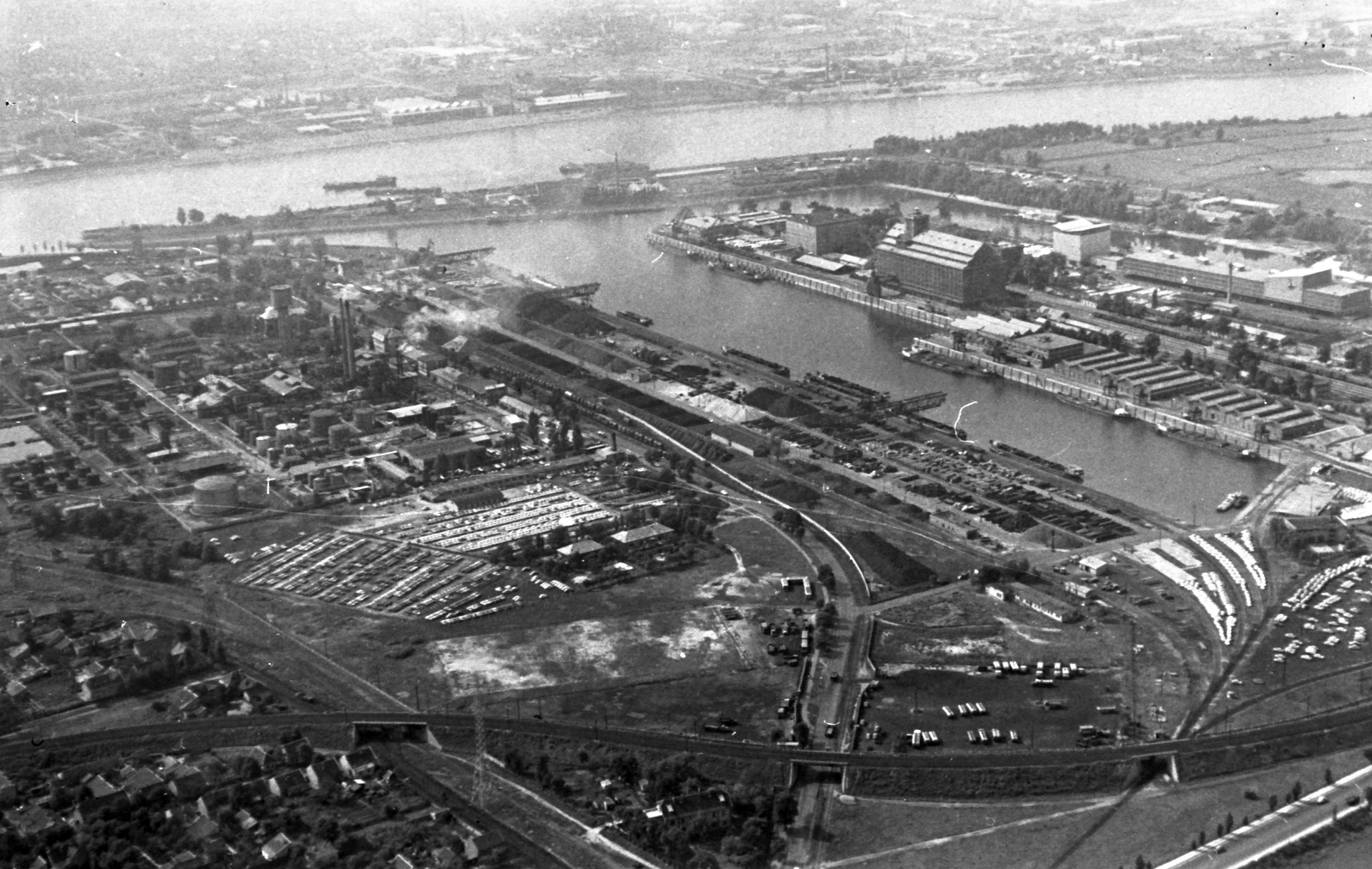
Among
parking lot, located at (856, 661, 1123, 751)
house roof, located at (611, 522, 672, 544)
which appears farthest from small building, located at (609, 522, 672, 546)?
parking lot, located at (856, 661, 1123, 751)

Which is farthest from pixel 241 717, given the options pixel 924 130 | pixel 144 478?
pixel 924 130

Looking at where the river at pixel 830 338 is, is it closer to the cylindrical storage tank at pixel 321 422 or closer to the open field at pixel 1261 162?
the open field at pixel 1261 162

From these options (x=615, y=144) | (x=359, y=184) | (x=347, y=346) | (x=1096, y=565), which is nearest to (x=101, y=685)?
(x=1096, y=565)

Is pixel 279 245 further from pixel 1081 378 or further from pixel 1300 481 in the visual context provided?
pixel 1300 481

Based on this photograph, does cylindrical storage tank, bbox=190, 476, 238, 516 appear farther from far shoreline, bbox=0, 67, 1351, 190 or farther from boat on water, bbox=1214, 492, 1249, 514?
far shoreline, bbox=0, 67, 1351, 190

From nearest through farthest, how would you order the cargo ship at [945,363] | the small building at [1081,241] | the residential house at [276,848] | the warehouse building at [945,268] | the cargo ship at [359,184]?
the residential house at [276,848]
the cargo ship at [945,363]
the warehouse building at [945,268]
the small building at [1081,241]
the cargo ship at [359,184]

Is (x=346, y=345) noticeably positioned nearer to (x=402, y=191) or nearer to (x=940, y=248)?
(x=940, y=248)

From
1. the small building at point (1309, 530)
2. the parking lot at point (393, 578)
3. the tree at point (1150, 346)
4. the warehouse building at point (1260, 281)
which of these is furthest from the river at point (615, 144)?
the small building at point (1309, 530)
